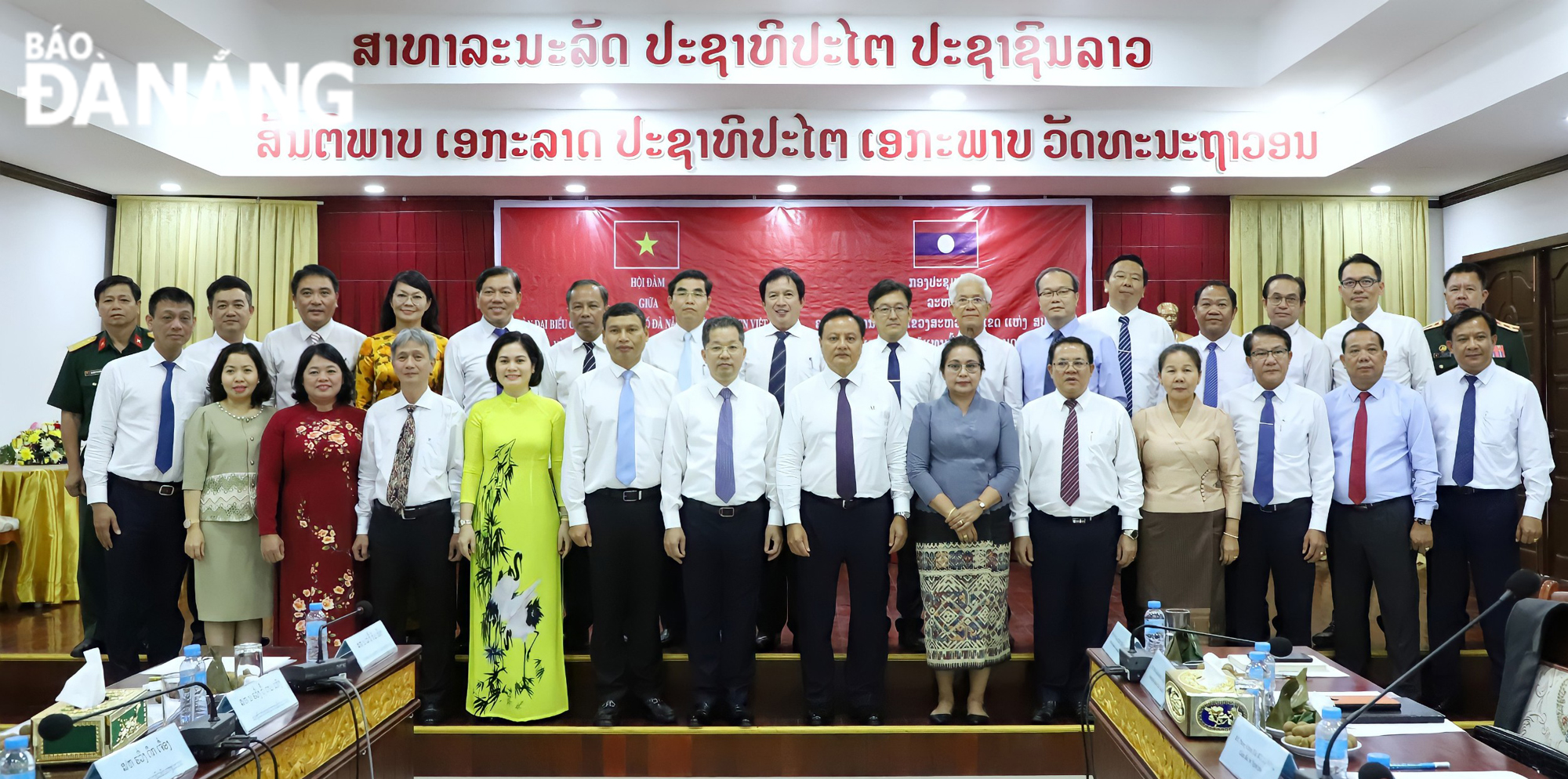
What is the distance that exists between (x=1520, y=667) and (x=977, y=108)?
4616 millimetres

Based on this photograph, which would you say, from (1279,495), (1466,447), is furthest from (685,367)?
(1466,447)

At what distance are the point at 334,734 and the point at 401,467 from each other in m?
1.29

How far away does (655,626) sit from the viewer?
3.49 m

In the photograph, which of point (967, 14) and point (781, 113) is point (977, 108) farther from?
point (781, 113)

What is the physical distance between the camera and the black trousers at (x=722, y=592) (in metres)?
3.38

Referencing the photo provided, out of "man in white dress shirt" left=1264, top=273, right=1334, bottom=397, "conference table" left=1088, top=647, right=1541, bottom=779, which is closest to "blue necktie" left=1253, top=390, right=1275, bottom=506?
"man in white dress shirt" left=1264, top=273, right=1334, bottom=397

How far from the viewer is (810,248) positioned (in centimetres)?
679

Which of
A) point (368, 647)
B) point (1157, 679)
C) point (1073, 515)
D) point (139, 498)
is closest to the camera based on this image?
point (1157, 679)

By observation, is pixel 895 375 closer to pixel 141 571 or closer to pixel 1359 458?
pixel 1359 458

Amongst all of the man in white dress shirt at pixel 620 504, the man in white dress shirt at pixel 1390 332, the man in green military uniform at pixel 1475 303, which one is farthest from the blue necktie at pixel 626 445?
the man in green military uniform at pixel 1475 303

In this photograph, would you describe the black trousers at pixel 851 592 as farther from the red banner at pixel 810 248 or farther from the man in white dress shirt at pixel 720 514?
the red banner at pixel 810 248

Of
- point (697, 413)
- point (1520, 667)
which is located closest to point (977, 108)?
point (697, 413)

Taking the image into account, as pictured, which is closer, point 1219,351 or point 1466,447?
point 1466,447

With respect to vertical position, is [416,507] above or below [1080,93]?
below
